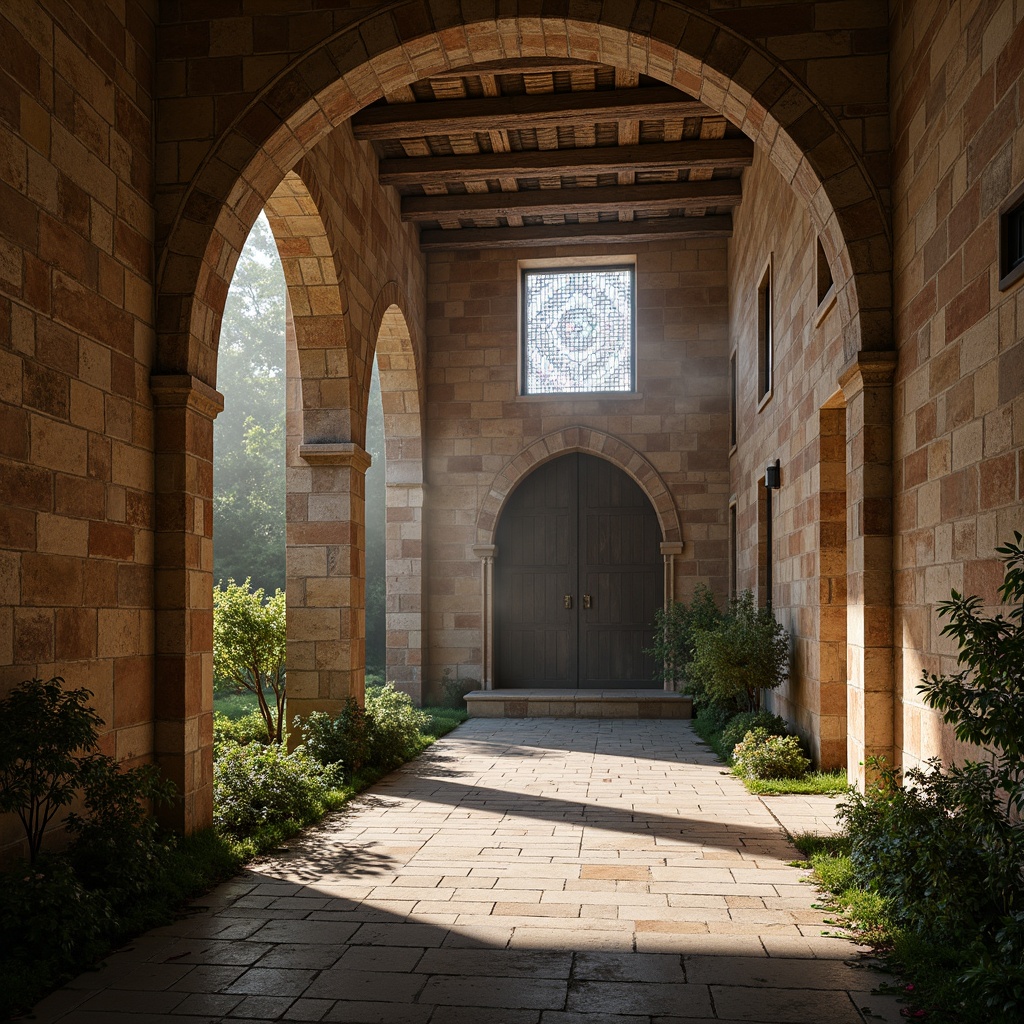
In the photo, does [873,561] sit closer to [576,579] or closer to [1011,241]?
[1011,241]

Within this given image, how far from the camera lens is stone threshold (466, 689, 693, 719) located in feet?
33.1

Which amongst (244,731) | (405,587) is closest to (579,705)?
(405,587)

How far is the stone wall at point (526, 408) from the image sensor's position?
1086 cm

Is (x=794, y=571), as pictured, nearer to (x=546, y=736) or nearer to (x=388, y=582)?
(x=546, y=736)

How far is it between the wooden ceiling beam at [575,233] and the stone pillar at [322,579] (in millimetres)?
4291

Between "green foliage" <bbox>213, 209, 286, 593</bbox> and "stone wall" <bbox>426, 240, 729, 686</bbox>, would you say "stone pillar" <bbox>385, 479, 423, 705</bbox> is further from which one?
"green foliage" <bbox>213, 209, 286, 593</bbox>

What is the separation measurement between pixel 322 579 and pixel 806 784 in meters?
3.59

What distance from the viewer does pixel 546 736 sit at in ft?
28.7

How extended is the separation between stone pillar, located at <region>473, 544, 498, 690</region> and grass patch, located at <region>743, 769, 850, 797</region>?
5072mm

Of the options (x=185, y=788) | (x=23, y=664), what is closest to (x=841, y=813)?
(x=185, y=788)

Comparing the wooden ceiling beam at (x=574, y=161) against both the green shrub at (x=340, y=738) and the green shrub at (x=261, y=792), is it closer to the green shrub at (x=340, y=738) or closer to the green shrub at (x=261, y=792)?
the green shrub at (x=340, y=738)

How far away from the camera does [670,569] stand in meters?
10.8

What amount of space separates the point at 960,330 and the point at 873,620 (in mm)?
1460

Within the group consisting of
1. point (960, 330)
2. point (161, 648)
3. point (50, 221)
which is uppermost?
point (50, 221)
